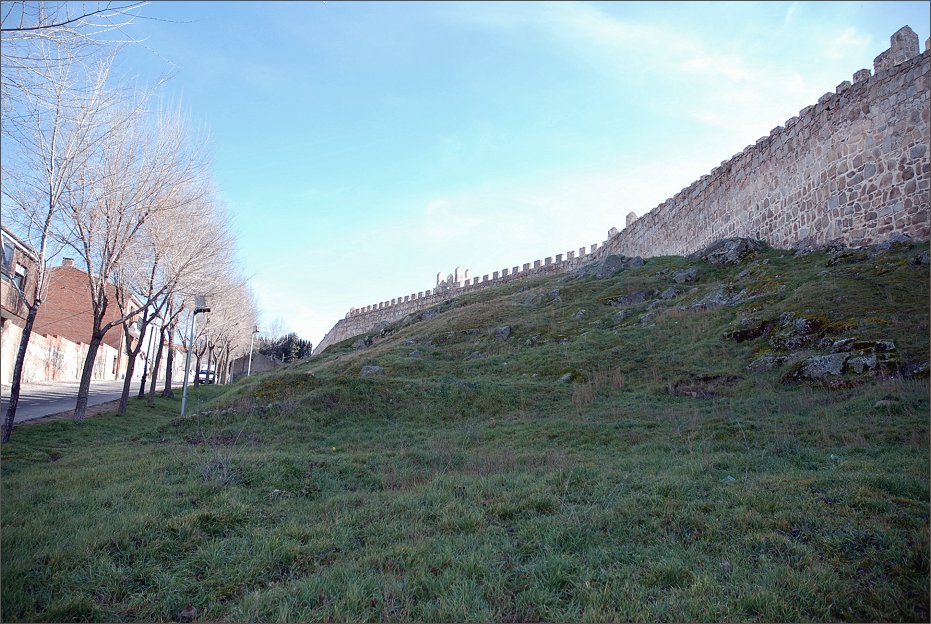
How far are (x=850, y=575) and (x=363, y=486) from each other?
17.8 ft

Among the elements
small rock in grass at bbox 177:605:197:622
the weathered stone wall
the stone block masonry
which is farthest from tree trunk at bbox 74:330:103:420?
the weathered stone wall

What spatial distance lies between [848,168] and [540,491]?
17.7 meters

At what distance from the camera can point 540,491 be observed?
6379 mm

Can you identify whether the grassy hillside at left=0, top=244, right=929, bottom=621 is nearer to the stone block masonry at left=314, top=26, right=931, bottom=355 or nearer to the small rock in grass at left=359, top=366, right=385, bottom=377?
the stone block masonry at left=314, top=26, right=931, bottom=355

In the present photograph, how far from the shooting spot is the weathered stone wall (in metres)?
15.7

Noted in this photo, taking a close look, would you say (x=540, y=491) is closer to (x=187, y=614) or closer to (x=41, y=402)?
(x=187, y=614)

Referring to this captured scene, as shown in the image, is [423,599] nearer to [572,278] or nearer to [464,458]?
[464,458]

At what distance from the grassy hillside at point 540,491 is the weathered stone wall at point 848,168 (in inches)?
73.8

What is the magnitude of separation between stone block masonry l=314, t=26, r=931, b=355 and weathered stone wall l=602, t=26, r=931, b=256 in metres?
0.03

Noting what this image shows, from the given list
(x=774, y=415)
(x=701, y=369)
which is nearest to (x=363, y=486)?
(x=774, y=415)

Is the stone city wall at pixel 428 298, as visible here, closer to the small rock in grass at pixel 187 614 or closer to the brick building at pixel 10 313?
the brick building at pixel 10 313

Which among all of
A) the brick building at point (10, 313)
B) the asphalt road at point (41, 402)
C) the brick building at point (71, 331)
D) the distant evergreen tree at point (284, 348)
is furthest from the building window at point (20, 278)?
the distant evergreen tree at point (284, 348)

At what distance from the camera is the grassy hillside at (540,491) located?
3.92 meters

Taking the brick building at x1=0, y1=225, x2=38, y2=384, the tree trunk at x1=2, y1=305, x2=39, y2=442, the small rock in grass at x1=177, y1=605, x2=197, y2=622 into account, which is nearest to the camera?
the small rock in grass at x1=177, y1=605, x2=197, y2=622
